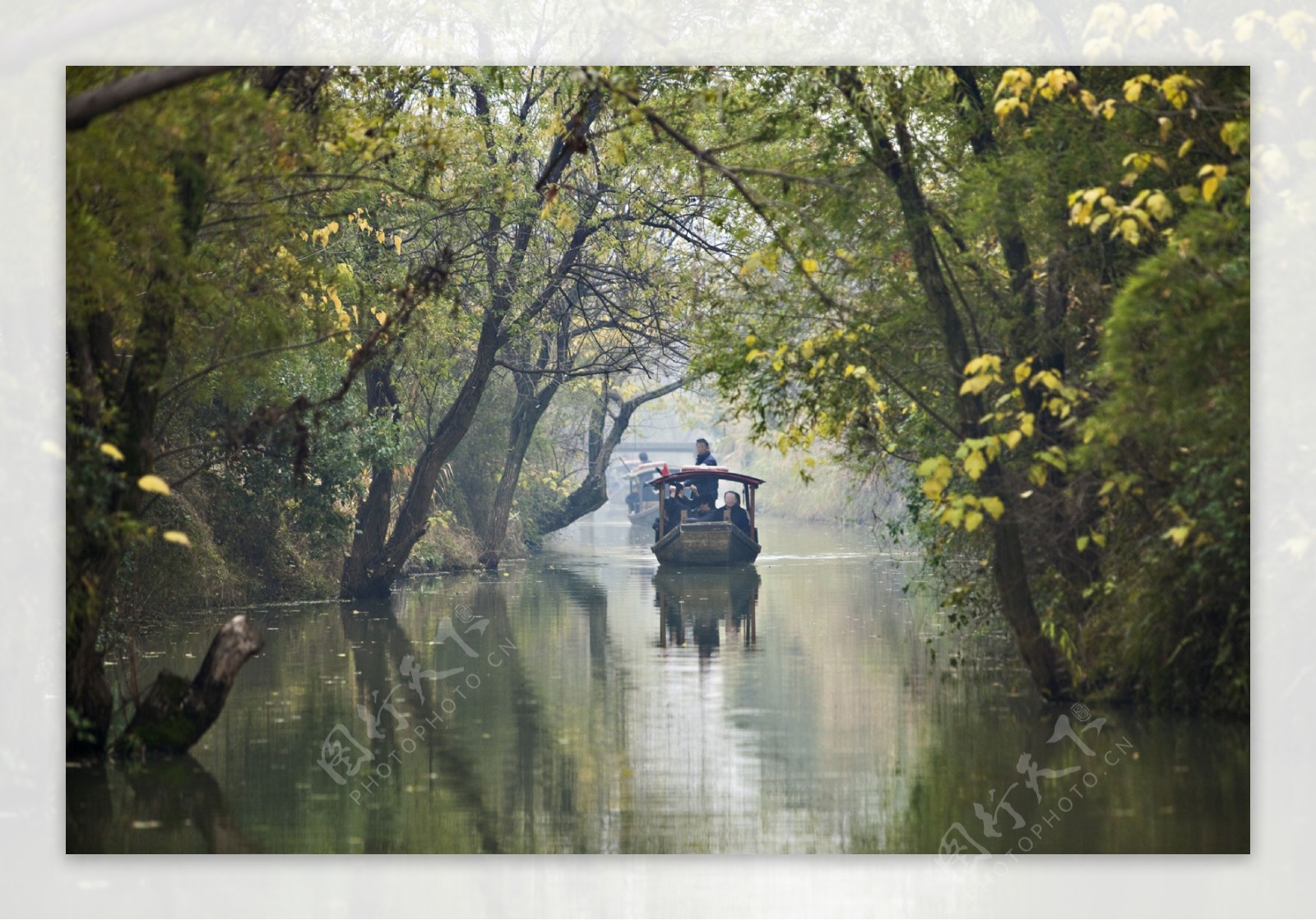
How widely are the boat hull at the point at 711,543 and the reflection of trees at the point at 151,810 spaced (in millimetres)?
14266

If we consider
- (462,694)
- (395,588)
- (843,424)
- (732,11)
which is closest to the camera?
(732,11)

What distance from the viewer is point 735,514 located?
22.1 m

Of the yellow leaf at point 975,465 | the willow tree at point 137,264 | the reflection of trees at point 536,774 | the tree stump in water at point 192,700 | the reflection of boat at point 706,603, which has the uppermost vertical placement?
the willow tree at point 137,264

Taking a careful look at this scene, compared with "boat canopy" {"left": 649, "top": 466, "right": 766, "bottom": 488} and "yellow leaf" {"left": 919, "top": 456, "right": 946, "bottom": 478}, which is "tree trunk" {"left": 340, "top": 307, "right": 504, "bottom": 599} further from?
"boat canopy" {"left": 649, "top": 466, "right": 766, "bottom": 488}

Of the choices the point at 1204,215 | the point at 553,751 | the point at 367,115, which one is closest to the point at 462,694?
the point at 553,751

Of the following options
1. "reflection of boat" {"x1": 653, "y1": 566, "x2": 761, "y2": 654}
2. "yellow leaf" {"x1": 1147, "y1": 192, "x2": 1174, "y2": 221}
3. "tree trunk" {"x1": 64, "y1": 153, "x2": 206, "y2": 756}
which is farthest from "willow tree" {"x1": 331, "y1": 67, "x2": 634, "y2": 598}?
"yellow leaf" {"x1": 1147, "y1": 192, "x2": 1174, "y2": 221}

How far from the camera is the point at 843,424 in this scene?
8570 mm

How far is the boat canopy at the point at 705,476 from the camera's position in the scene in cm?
2258

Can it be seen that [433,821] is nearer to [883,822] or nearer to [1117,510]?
[883,822]

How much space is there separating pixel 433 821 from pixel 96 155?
299 centimetres

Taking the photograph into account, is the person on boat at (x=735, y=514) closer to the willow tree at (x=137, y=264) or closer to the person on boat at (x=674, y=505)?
the person on boat at (x=674, y=505)

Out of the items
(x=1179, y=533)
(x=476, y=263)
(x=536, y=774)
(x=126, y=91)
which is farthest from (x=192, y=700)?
(x=476, y=263)

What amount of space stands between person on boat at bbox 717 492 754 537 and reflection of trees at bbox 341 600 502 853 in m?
8.27

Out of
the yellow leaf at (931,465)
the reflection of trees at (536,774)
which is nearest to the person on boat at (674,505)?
the reflection of trees at (536,774)
